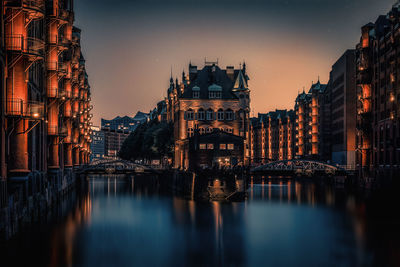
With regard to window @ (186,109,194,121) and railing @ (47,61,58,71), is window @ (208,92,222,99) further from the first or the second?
railing @ (47,61,58,71)

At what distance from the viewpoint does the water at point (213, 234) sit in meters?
38.3

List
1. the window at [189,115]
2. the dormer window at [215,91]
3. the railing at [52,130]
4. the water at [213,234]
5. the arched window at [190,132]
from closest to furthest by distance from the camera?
1. the water at [213,234]
2. the railing at [52,130]
3. the arched window at [190,132]
4. the window at [189,115]
5. the dormer window at [215,91]

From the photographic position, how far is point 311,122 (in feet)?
493

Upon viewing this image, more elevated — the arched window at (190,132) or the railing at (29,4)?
the railing at (29,4)

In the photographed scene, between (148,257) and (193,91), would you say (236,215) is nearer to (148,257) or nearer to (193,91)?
(148,257)

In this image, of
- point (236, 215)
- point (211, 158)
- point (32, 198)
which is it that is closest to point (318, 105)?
point (211, 158)

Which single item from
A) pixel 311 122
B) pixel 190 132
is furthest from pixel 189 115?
pixel 311 122

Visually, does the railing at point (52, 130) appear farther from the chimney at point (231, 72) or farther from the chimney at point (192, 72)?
the chimney at point (231, 72)

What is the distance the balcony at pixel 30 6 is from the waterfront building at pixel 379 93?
57.6 m

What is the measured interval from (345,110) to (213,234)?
75.6 meters

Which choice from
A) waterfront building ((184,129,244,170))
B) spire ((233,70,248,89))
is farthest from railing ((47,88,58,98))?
spire ((233,70,248,89))

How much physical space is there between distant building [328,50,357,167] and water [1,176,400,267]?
121 feet

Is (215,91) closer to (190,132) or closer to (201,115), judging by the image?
(201,115)

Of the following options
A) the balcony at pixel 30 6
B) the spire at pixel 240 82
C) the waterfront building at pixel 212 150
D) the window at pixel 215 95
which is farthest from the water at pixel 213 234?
the spire at pixel 240 82
